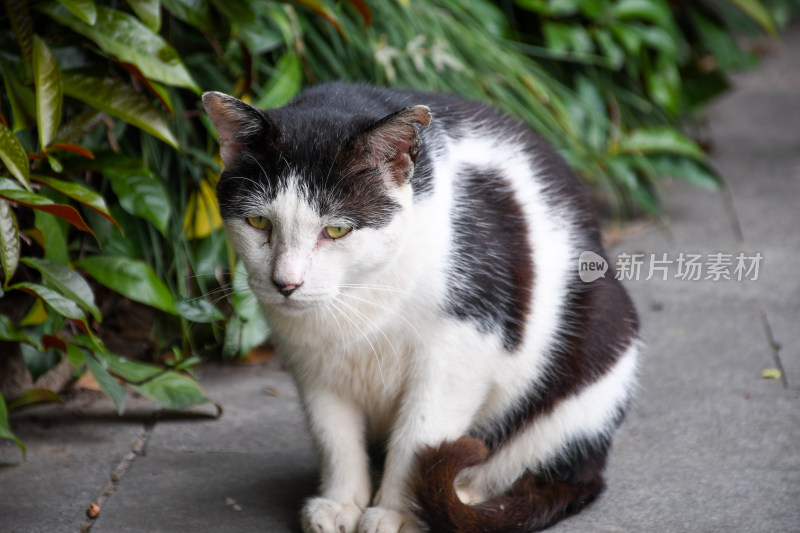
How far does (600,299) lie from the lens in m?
2.09

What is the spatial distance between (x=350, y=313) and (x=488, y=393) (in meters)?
0.40

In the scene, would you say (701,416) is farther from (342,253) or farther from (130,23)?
(130,23)

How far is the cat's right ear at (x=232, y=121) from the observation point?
1734 mm

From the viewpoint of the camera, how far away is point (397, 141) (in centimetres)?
173

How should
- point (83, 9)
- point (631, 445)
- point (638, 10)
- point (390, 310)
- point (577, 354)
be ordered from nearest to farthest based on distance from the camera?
point (390, 310) < point (577, 354) < point (83, 9) < point (631, 445) < point (638, 10)

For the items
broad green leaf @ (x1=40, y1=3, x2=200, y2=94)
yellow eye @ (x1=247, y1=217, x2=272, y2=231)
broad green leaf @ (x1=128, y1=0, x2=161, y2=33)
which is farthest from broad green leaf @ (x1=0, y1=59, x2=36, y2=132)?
yellow eye @ (x1=247, y1=217, x2=272, y2=231)

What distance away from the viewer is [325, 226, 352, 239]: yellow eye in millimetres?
1739

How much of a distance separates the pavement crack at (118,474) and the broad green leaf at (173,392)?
0.11 meters

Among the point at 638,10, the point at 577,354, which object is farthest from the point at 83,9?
the point at 638,10

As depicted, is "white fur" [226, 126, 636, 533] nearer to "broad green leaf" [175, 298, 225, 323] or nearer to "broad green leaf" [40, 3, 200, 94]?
"broad green leaf" [175, 298, 225, 323]

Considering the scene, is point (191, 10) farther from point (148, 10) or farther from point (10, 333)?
point (10, 333)

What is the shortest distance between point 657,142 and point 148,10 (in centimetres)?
234

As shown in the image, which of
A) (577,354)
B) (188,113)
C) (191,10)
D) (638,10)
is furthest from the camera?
(638,10)

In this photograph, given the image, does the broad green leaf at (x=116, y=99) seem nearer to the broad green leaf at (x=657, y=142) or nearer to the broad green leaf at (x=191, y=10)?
the broad green leaf at (x=191, y=10)
